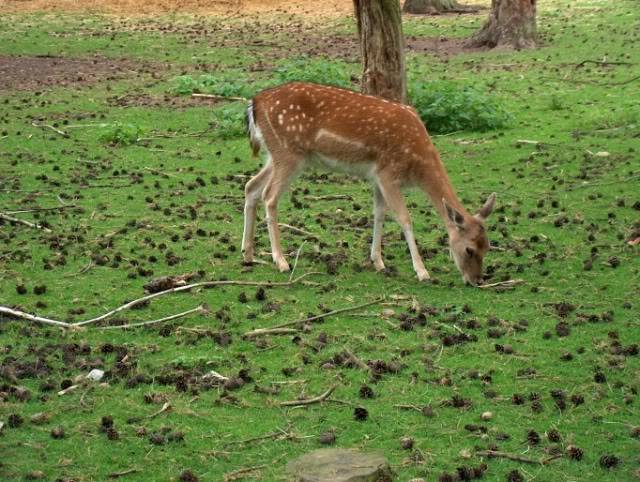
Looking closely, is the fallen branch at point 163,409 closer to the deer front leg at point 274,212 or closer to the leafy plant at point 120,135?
the deer front leg at point 274,212

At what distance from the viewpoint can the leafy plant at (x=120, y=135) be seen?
1289cm

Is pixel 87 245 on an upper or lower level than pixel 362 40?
lower

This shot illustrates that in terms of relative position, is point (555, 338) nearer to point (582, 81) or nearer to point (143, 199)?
point (143, 199)

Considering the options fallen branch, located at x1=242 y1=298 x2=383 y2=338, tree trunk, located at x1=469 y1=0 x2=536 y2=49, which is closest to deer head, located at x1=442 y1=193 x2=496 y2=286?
fallen branch, located at x1=242 y1=298 x2=383 y2=338

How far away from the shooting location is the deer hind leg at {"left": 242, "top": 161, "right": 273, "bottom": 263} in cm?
842

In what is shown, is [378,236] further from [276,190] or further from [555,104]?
[555,104]

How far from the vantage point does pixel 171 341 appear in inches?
263

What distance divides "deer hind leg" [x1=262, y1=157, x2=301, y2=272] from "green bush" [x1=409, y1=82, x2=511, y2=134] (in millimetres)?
4991

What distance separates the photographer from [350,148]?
8.34 metres

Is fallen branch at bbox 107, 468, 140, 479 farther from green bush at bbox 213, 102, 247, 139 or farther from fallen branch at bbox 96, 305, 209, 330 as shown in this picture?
green bush at bbox 213, 102, 247, 139

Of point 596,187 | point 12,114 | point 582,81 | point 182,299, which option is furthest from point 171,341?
point 582,81

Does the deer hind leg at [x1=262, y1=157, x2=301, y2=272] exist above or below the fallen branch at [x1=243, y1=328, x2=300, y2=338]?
above

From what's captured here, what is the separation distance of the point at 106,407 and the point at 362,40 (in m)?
8.13

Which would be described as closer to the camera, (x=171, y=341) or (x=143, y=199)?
(x=171, y=341)
